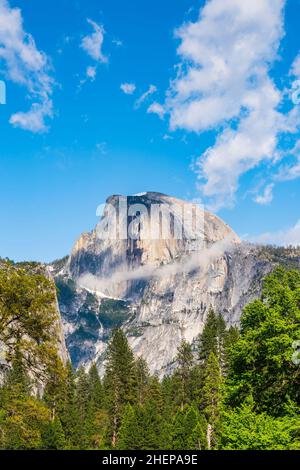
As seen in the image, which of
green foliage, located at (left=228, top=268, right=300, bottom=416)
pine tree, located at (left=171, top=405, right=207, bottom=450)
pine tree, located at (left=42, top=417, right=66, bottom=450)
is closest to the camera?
green foliage, located at (left=228, top=268, right=300, bottom=416)

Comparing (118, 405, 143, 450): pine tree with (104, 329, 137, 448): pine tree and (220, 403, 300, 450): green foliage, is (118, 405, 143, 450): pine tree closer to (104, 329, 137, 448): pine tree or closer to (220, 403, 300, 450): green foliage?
(104, 329, 137, 448): pine tree

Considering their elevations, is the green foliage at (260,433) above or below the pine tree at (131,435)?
below

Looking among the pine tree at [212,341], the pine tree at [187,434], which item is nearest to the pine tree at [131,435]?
the pine tree at [187,434]

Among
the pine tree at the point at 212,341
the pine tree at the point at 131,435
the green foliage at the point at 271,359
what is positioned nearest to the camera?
the green foliage at the point at 271,359

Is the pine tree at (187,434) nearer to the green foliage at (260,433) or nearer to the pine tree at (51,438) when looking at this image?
the pine tree at (51,438)

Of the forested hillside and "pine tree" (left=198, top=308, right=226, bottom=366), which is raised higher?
"pine tree" (left=198, top=308, right=226, bottom=366)

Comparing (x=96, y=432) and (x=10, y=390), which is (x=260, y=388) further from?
(x=96, y=432)

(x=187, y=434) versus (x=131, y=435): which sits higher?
(x=187, y=434)

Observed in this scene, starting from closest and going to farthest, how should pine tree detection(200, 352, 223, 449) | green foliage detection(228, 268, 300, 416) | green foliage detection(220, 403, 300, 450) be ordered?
green foliage detection(220, 403, 300, 450) < green foliage detection(228, 268, 300, 416) < pine tree detection(200, 352, 223, 449)

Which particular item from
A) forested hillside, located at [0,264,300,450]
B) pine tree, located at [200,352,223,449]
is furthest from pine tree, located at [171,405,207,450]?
pine tree, located at [200,352,223,449]

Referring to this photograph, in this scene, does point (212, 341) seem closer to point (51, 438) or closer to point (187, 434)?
point (187, 434)

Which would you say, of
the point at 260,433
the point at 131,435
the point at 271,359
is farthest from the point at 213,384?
the point at 260,433

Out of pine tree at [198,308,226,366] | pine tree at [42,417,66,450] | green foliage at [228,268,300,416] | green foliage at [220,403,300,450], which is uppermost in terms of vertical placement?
pine tree at [198,308,226,366]
